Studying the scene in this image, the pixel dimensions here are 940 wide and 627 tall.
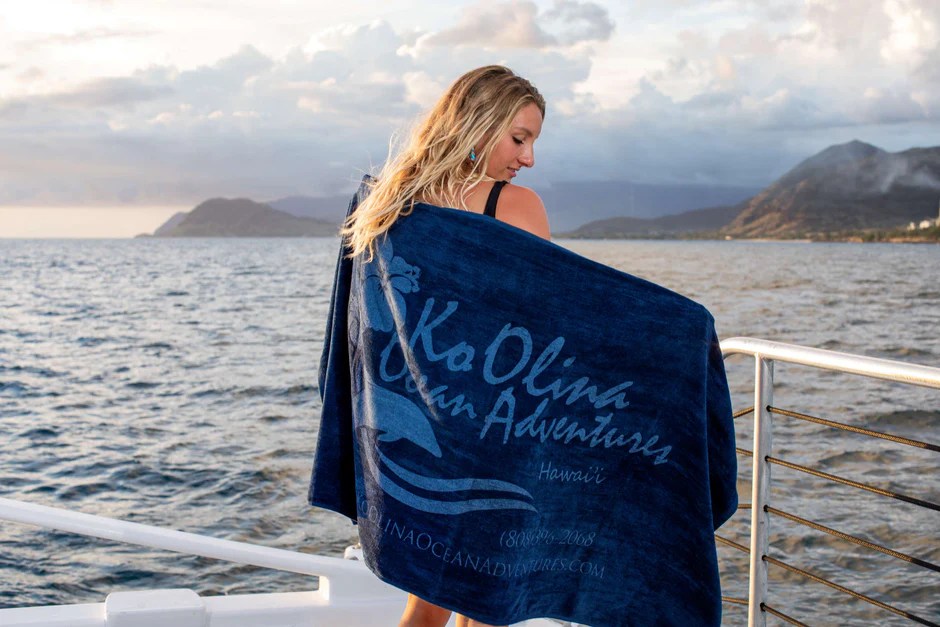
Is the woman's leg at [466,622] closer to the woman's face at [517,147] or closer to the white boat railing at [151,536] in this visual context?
the white boat railing at [151,536]

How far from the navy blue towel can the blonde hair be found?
5 centimetres

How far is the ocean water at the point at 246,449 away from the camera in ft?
20.4

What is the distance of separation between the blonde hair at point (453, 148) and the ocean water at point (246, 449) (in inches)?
185

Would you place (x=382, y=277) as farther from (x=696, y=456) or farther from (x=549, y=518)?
(x=696, y=456)

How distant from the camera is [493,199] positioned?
1648 millimetres

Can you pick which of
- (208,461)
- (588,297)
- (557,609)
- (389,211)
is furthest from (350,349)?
(208,461)

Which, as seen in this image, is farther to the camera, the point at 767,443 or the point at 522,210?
the point at 767,443

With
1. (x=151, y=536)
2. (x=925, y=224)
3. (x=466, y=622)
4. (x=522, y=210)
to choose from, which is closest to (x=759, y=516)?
(x=466, y=622)

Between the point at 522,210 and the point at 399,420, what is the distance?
0.43m

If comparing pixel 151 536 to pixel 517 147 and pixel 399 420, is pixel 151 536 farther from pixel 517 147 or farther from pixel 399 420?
pixel 517 147

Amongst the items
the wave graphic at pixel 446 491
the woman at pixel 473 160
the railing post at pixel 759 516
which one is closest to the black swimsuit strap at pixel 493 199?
the woman at pixel 473 160

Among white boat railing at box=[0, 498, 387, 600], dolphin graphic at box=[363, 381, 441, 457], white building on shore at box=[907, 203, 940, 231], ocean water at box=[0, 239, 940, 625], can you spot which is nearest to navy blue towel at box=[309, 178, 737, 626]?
dolphin graphic at box=[363, 381, 441, 457]

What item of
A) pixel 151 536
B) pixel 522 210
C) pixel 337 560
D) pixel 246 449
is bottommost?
pixel 246 449

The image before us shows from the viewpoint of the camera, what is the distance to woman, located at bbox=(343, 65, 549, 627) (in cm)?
165
